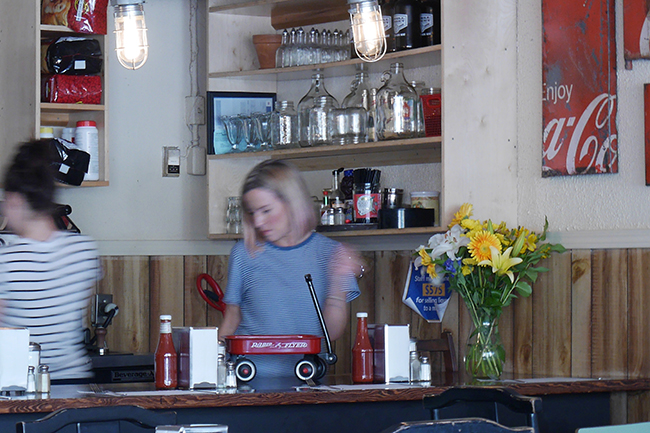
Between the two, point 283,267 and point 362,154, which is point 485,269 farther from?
point 362,154

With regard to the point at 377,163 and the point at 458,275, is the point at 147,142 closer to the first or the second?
the point at 377,163

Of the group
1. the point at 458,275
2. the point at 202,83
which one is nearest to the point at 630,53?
the point at 458,275

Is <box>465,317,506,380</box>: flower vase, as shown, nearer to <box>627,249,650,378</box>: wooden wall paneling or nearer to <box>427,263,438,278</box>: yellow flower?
<box>427,263,438,278</box>: yellow flower

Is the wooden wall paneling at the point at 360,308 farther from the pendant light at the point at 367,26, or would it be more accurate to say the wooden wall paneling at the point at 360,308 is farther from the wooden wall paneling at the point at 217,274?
the pendant light at the point at 367,26

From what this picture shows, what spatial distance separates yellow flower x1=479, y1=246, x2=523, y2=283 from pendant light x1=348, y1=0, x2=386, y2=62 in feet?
2.39

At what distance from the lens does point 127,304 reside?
3637 mm

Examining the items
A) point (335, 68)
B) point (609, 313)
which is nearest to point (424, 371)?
point (609, 313)

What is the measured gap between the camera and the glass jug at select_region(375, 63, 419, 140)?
3.09 m

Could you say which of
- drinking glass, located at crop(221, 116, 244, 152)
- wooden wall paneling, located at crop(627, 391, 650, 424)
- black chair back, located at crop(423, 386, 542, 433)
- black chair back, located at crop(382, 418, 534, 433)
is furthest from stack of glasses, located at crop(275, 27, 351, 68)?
black chair back, located at crop(382, 418, 534, 433)

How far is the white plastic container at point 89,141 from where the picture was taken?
3.47 m

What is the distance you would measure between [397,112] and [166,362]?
1.28 metres

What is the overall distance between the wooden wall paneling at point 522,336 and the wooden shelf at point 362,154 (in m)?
0.63

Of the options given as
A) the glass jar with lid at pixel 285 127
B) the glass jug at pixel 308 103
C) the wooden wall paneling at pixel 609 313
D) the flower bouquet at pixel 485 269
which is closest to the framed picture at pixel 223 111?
the glass jar with lid at pixel 285 127

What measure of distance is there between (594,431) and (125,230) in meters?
2.40
